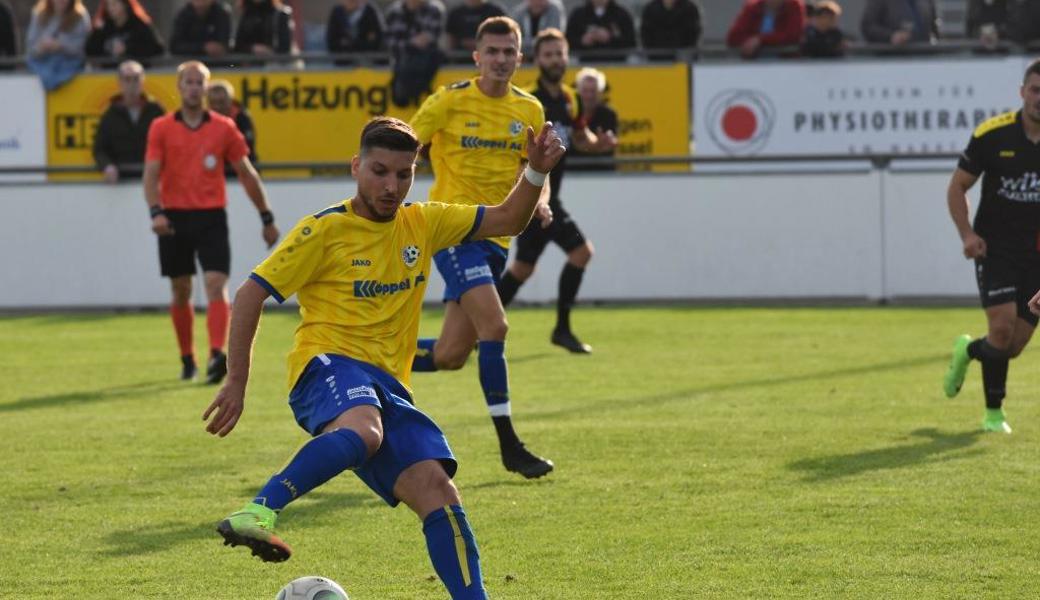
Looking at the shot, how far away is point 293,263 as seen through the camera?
19.2 feet

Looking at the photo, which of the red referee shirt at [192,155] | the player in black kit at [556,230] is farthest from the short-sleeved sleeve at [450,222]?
the red referee shirt at [192,155]

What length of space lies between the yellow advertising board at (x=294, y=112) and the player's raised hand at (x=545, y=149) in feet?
43.7

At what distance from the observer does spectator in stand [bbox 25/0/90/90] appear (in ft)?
63.9

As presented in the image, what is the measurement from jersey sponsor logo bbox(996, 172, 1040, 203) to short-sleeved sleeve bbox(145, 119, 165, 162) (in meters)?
5.97

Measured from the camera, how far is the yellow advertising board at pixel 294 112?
63.5 feet

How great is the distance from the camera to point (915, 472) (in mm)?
8617

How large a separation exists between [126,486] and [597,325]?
27.4 ft

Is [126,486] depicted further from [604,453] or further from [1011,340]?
[1011,340]

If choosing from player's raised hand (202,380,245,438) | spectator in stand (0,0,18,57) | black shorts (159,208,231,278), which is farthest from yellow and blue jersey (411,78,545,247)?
spectator in stand (0,0,18,57)

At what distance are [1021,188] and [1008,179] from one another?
0.28 feet

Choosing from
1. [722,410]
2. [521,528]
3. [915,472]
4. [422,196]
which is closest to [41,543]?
[521,528]

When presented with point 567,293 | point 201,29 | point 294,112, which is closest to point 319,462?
point 567,293

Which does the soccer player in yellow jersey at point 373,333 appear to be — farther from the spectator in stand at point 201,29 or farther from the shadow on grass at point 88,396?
the spectator in stand at point 201,29

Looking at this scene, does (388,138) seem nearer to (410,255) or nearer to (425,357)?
(410,255)
